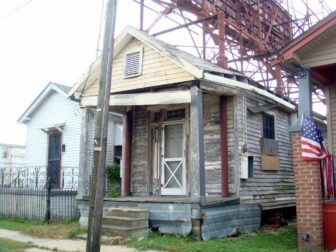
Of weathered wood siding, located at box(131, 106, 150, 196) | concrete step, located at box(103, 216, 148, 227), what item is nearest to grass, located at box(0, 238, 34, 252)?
concrete step, located at box(103, 216, 148, 227)

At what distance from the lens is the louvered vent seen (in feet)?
35.4

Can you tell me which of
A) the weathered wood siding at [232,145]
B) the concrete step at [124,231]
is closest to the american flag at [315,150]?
the weathered wood siding at [232,145]

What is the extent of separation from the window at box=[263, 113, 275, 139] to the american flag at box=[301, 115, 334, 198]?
13.0 feet

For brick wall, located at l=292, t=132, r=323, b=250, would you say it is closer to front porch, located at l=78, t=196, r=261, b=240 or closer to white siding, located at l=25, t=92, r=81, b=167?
front porch, located at l=78, t=196, r=261, b=240

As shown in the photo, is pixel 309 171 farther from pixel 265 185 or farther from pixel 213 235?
pixel 265 185

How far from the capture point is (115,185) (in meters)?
13.2

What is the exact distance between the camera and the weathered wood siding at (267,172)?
35.9 ft

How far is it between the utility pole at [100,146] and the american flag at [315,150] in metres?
3.97

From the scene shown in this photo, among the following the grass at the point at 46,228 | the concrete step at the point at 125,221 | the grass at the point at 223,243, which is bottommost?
the grass at the point at 46,228

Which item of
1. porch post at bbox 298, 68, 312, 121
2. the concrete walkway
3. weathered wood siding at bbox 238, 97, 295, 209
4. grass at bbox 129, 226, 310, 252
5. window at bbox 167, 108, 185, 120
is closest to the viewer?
grass at bbox 129, 226, 310, 252

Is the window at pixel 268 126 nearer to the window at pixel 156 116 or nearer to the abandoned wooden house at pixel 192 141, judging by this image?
the abandoned wooden house at pixel 192 141

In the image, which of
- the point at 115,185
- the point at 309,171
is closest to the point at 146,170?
the point at 115,185

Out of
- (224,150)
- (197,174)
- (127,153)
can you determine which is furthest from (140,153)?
(197,174)

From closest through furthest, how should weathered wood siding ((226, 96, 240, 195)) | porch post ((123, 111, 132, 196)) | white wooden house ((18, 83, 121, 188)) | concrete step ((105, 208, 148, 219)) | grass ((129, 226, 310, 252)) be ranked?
1. grass ((129, 226, 310, 252))
2. concrete step ((105, 208, 148, 219))
3. weathered wood siding ((226, 96, 240, 195))
4. porch post ((123, 111, 132, 196))
5. white wooden house ((18, 83, 121, 188))
